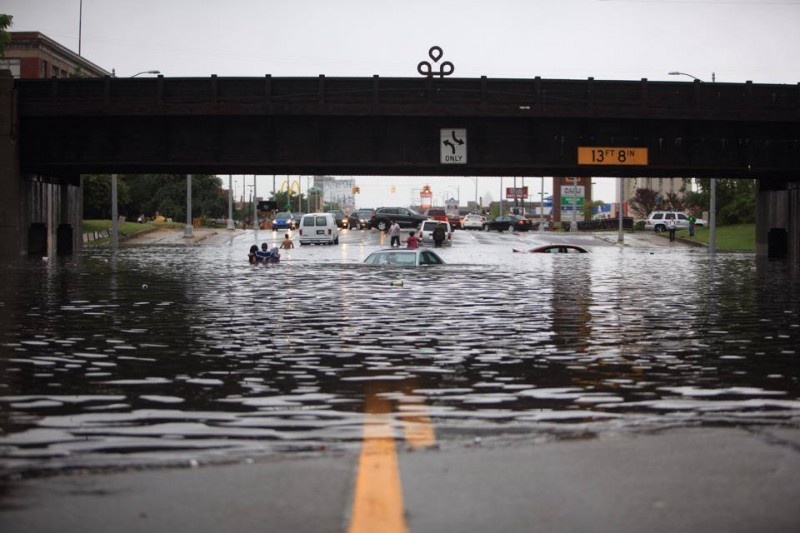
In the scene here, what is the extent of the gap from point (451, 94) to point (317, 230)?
25.3 metres

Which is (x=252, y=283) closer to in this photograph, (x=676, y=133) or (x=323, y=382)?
(x=323, y=382)

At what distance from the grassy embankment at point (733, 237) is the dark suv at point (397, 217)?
69.3ft

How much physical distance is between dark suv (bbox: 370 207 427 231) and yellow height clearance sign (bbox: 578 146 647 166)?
142 ft

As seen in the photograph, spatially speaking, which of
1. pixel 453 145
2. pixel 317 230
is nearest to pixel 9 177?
pixel 453 145

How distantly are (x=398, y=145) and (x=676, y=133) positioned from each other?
12501 mm

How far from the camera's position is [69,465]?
A: 7492 mm

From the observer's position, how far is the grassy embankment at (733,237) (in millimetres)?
78931

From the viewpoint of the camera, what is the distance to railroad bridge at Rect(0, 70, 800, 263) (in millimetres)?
49312

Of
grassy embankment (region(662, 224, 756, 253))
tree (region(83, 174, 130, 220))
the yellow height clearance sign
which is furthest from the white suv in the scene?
the yellow height clearance sign

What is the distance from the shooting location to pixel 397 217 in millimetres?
94375

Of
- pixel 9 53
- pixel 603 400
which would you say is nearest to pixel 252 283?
pixel 603 400

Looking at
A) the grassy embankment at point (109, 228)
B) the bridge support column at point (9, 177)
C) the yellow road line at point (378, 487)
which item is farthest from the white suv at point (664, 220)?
the yellow road line at point (378, 487)

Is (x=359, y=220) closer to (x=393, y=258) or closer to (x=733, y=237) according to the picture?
(x=733, y=237)

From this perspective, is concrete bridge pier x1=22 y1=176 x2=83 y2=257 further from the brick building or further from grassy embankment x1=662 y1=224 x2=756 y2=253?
the brick building
